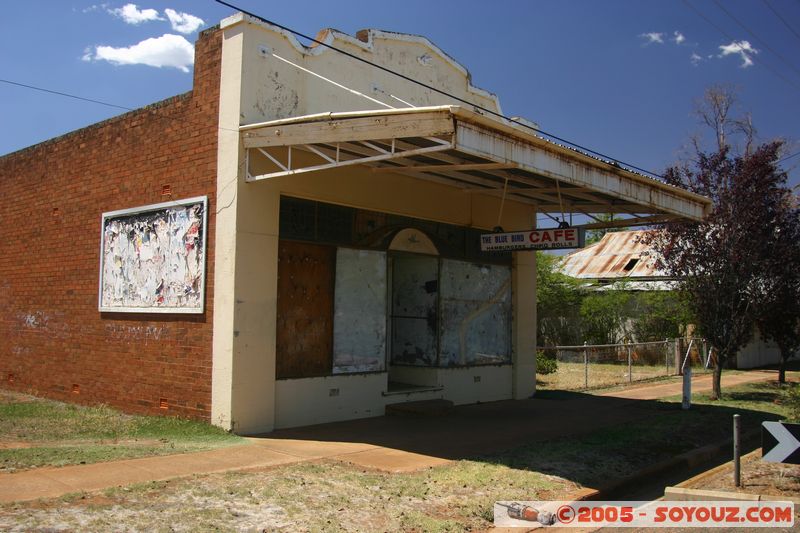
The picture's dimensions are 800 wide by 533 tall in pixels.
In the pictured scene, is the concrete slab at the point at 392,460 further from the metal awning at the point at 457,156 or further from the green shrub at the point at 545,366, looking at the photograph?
the green shrub at the point at 545,366

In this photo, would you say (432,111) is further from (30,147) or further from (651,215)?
(30,147)

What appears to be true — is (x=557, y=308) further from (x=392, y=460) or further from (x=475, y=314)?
(x=392, y=460)

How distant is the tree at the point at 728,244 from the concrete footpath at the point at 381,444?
9.00 feet

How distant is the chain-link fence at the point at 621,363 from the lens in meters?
20.1

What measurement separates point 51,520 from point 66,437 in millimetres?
4731

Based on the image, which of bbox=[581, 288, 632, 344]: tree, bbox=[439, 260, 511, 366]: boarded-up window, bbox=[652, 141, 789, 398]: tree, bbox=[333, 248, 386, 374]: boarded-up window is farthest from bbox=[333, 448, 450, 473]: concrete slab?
bbox=[581, 288, 632, 344]: tree

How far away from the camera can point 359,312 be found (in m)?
12.1

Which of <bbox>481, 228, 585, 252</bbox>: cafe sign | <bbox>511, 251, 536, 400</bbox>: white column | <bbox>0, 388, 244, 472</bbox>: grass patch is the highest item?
<bbox>481, 228, 585, 252</bbox>: cafe sign

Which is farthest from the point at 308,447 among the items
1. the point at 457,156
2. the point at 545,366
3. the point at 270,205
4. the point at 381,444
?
the point at 545,366

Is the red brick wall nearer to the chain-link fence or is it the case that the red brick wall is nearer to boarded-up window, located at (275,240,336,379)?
boarded-up window, located at (275,240,336,379)

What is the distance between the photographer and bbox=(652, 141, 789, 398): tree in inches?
607

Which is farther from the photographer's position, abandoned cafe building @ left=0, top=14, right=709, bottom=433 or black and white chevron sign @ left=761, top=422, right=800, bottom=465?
abandoned cafe building @ left=0, top=14, right=709, bottom=433

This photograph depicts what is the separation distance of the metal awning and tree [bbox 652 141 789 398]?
1452 millimetres

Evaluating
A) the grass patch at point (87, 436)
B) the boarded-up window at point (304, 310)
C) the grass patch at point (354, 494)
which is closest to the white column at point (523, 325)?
the grass patch at point (354, 494)
